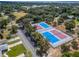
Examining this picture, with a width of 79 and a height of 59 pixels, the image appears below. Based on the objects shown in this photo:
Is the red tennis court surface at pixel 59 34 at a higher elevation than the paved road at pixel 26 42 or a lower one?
higher

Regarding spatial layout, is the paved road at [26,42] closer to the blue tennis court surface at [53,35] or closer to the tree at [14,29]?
the tree at [14,29]

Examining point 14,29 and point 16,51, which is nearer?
point 16,51

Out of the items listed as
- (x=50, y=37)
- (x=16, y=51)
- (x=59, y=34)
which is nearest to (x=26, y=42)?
(x=16, y=51)

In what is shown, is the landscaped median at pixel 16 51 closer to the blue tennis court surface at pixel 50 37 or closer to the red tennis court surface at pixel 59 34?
the blue tennis court surface at pixel 50 37

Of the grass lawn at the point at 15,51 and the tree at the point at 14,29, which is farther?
the tree at the point at 14,29

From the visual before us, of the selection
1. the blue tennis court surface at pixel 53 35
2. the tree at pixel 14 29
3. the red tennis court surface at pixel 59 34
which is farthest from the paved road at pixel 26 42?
the red tennis court surface at pixel 59 34

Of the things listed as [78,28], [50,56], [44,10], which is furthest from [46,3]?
[50,56]

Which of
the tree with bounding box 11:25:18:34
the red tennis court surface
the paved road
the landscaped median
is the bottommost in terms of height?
the landscaped median

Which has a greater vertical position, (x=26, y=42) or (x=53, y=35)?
(x=53, y=35)

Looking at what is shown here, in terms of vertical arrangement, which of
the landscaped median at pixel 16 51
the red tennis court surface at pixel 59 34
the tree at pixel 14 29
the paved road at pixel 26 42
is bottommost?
the landscaped median at pixel 16 51

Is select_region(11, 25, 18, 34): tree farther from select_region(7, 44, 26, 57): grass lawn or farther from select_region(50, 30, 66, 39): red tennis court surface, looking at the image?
select_region(50, 30, 66, 39): red tennis court surface

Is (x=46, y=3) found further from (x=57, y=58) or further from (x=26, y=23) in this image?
(x=57, y=58)

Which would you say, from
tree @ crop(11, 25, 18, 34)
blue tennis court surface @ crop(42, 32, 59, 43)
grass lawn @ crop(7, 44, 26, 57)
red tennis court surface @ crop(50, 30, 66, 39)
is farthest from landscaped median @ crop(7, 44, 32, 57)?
red tennis court surface @ crop(50, 30, 66, 39)

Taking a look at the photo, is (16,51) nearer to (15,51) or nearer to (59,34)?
(15,51)
